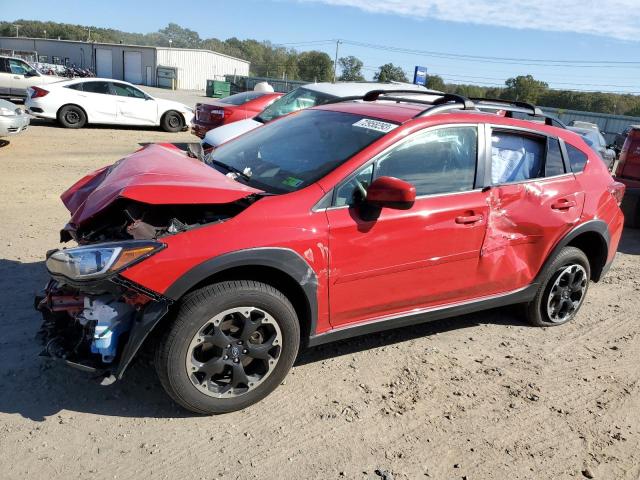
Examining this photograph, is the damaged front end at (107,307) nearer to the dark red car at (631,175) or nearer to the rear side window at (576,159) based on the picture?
the rear side window at (576,159)

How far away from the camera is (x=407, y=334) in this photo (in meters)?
4.31

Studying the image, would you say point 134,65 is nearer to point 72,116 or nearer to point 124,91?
point 124,91

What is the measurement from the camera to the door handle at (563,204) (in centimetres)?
421

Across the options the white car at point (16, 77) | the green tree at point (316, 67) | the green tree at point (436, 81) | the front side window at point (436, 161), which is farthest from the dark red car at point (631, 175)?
the green tree at point (316, 67)

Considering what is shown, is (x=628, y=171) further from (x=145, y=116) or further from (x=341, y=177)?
(x=145, y=116)

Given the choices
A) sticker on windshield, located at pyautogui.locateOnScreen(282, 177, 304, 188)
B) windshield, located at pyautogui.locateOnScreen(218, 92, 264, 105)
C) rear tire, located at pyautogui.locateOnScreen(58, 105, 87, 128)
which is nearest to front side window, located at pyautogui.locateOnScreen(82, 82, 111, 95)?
rear tire, located at pyautogui.locateOnScreen(58, 105, 87, 128)

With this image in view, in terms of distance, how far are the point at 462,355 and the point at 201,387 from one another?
205cm

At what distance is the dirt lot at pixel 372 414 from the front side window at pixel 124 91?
11714mm

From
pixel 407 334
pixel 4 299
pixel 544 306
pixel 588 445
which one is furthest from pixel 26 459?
pixel 544 306

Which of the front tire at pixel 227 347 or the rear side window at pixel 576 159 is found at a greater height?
the rear side window at pixel 576 159

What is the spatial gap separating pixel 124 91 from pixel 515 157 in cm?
1367

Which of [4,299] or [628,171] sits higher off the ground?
[628,171]

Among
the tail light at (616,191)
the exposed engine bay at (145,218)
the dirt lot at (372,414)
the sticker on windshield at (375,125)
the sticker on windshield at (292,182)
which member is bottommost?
the dirt lot at (372,414)

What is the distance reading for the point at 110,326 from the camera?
9.16 feet
